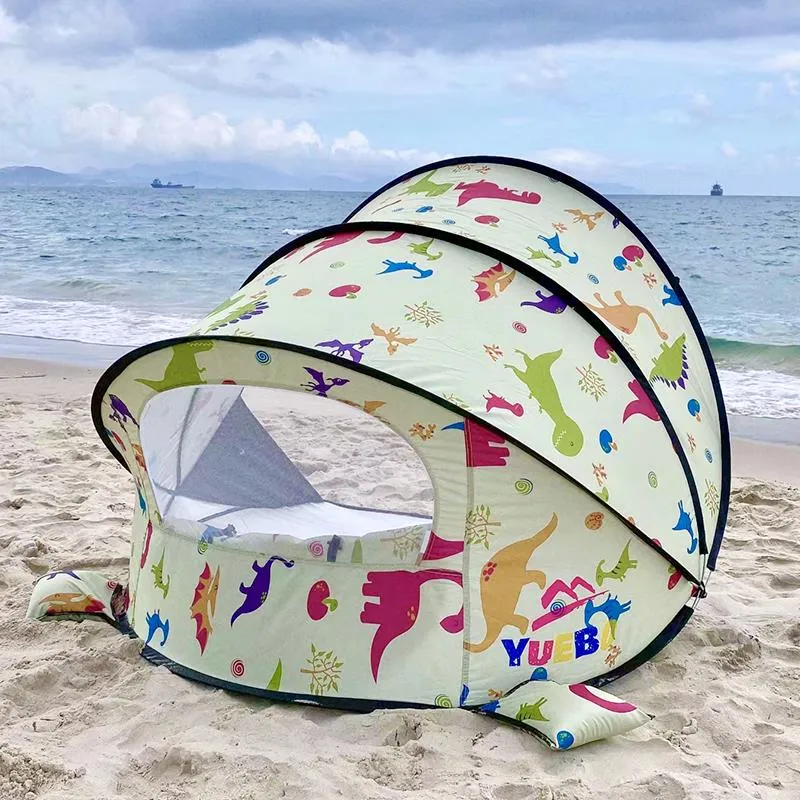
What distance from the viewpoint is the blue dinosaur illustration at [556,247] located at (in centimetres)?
326

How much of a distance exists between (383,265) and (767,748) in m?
1.73

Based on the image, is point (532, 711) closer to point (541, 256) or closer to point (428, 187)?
point (541, 256)

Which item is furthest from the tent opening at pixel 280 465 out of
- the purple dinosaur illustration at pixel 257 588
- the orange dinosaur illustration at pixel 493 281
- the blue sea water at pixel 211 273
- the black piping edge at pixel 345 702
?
the blue sea water at pixel 211 273

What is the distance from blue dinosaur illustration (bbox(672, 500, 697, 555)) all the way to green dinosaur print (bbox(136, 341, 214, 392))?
1.52 metres

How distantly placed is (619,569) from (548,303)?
0.83 metres

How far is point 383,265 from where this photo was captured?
9.75 feet

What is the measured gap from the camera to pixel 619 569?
294 centimetres

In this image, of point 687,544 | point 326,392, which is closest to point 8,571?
point 326,392

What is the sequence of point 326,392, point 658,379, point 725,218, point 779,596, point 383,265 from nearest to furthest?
1. point 326,392
2. point 383,265
3. point 658,379
4. point 779,596
5. point 725,218

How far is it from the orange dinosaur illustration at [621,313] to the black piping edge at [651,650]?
934 mm

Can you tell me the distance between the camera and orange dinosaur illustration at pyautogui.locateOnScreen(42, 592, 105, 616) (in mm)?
3465

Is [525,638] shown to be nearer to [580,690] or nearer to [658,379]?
[580,690]

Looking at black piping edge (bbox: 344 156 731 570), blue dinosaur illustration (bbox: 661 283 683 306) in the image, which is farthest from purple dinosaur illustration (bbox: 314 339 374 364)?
blue dinosaur illustration (bbox: 661 283 683 306)

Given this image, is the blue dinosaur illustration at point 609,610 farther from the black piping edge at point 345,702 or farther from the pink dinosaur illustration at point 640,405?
the pink dinosaur illustration at point 640,405
